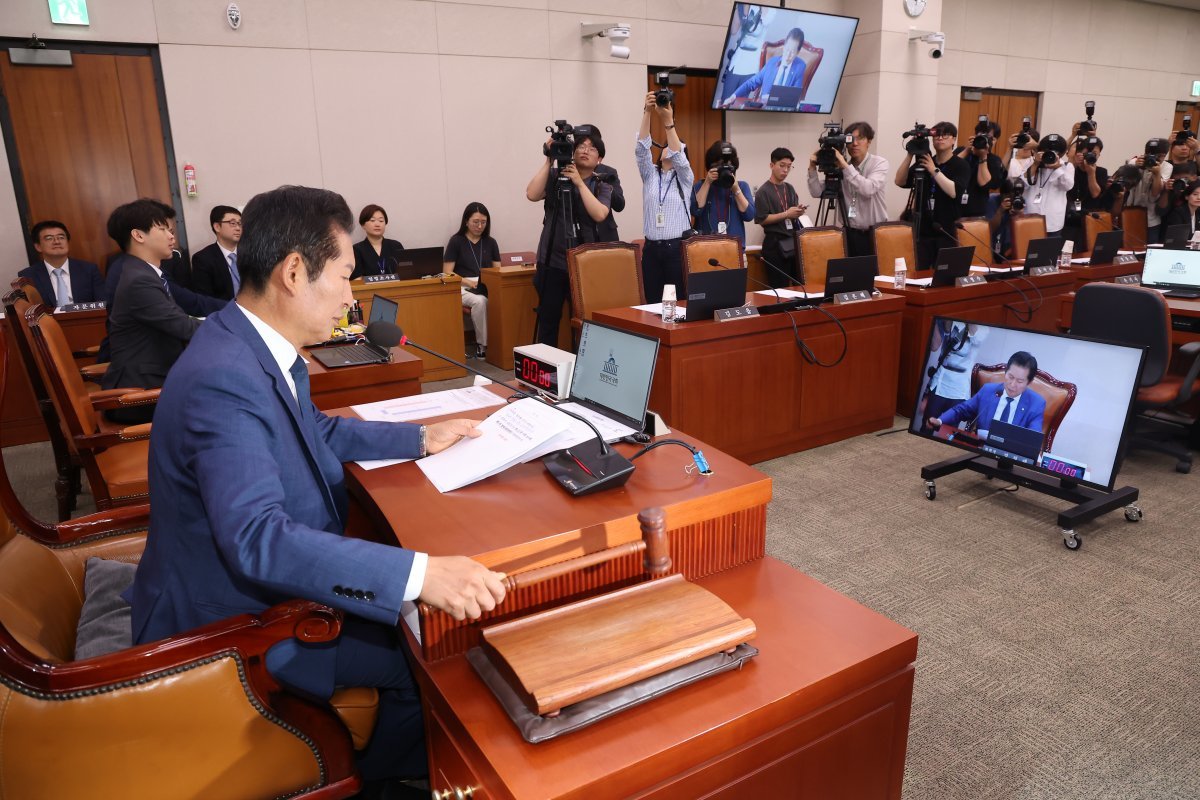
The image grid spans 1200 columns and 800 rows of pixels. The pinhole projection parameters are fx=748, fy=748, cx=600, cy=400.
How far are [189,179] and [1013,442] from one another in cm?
521

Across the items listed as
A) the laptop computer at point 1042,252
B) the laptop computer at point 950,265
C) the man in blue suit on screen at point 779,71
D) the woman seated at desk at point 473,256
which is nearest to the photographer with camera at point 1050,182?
the laptop computer at point 1042,252

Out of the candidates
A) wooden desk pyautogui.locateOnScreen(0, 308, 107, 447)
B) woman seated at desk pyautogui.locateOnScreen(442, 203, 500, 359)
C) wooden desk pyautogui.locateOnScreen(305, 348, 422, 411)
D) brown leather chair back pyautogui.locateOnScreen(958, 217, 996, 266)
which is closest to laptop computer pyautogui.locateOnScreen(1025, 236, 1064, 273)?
brown leather chair back pyautogui.locateOnScreen(958, 217, 996, 266)

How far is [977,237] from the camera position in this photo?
5.03 meters

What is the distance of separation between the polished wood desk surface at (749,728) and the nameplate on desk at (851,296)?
254 cm

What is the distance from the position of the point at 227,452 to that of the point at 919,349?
3667mm

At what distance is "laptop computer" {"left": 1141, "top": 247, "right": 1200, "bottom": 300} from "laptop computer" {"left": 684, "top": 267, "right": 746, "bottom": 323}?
239 centimetres

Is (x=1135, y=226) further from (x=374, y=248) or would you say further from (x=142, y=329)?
(x=142, y=329)

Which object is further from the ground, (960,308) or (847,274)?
(847,274)

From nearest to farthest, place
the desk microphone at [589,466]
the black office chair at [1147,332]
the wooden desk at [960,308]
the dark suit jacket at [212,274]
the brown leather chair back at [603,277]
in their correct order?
the desk microphone at [589,466]
the black office chair at [1147,332]
the brown leather chair back at [603,277]
the wooden desk at [960,308]
the dark suit jacket at [212,274]

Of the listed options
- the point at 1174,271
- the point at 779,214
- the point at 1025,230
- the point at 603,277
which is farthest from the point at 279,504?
the point at 1025,230

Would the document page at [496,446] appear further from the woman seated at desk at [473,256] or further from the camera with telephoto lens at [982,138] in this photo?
the camera with telephoto lens at [982,138]

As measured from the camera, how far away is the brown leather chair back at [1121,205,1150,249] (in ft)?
22.4

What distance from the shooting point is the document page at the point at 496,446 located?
4.55ft

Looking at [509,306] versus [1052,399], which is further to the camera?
[509,306]
